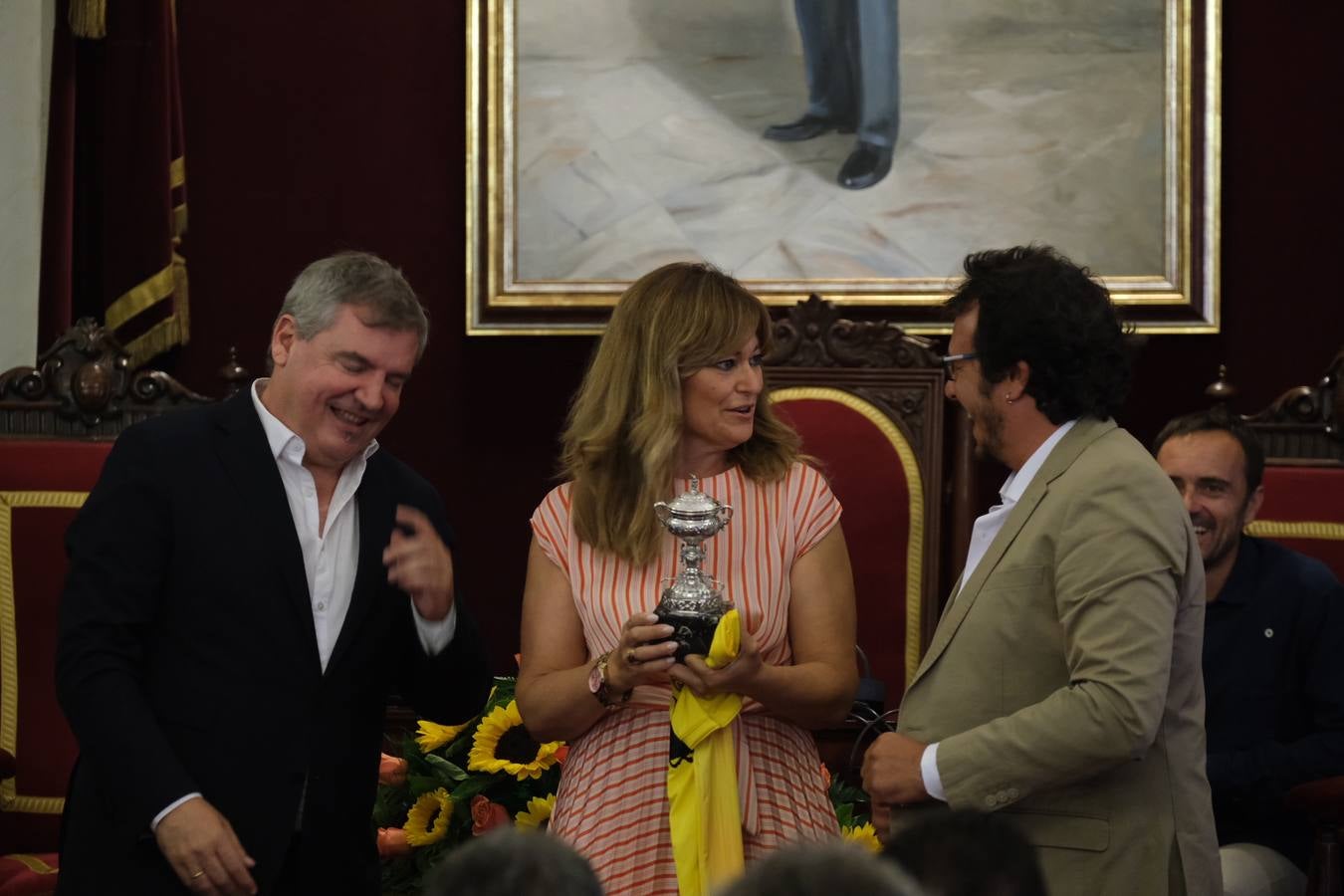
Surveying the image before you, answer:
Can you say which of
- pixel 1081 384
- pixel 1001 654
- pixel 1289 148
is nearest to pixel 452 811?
pixel 1001 654

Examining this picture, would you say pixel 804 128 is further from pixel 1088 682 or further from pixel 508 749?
pixel 1088 682

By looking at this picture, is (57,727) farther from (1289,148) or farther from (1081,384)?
(1289,148)

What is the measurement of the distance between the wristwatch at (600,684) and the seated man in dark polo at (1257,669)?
1.34 m

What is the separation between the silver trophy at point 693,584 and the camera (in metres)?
2.34

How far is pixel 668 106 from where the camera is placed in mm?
4668

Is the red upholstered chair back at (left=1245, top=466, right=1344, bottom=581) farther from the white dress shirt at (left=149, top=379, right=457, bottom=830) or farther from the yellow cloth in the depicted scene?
the white dress shirt at (left=149, top=379, right=457, bottom=830)

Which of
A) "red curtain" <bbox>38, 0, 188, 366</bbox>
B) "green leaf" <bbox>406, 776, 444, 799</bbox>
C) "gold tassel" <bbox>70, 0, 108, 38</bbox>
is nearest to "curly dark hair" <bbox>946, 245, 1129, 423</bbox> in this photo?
"green leaf" <bbox>406, 776, 444, 799</bbox>

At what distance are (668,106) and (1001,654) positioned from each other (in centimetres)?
275

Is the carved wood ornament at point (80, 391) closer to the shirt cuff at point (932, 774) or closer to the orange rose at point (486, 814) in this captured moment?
the orange rose at point (486, 814)

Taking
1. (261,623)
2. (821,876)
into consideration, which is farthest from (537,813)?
(821,876)

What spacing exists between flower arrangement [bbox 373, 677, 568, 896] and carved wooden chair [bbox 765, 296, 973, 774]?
108 centimetres

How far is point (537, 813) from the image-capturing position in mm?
3029

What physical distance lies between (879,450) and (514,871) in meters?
3.03

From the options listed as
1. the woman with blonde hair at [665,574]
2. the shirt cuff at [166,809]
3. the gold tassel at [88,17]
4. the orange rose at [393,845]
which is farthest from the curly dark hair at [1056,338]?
the gold tassel at [88,17]
